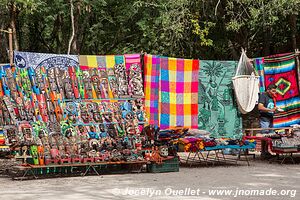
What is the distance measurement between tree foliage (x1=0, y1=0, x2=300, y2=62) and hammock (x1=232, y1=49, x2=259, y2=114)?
2356mm

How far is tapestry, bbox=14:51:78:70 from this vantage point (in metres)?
10.2

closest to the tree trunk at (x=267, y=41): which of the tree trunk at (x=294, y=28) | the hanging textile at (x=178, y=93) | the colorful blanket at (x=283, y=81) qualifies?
the tree trunk at (x=294, y=28)

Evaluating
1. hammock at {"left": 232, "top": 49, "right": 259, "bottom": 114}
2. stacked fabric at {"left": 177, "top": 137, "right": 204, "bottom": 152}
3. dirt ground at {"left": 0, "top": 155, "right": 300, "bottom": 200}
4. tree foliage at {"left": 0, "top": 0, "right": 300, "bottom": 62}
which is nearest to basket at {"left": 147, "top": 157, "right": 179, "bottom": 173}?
dirt ground at {"left": 0, "top": 155, "right": 300, "bottom": 200}

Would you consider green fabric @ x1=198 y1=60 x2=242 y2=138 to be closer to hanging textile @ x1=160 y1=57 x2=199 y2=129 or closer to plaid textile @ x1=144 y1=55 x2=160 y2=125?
hanging textile @ x1=160 y1=57 x2=199 y2=129

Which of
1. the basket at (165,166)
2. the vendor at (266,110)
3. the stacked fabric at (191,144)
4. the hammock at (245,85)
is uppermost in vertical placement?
the hammock at (245,85)

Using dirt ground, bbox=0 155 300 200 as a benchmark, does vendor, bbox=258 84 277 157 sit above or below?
above

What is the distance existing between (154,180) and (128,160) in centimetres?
108

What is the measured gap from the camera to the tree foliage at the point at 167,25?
1453 centimetres

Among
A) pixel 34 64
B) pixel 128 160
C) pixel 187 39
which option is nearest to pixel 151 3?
pixel 187 39

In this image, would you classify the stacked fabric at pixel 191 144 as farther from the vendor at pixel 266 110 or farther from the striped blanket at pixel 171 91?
the vendor at pixel 266 110

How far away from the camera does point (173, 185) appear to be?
25.3 feet

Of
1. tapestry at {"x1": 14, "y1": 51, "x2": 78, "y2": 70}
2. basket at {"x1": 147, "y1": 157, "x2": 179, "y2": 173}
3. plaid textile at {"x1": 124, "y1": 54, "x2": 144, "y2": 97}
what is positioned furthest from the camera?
plaid textile at {"x1": 124, "y1": 54, "x2": 144, "y2": 97}

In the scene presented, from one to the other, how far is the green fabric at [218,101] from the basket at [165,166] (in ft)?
7.59

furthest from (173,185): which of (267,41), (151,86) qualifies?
(267,41)
